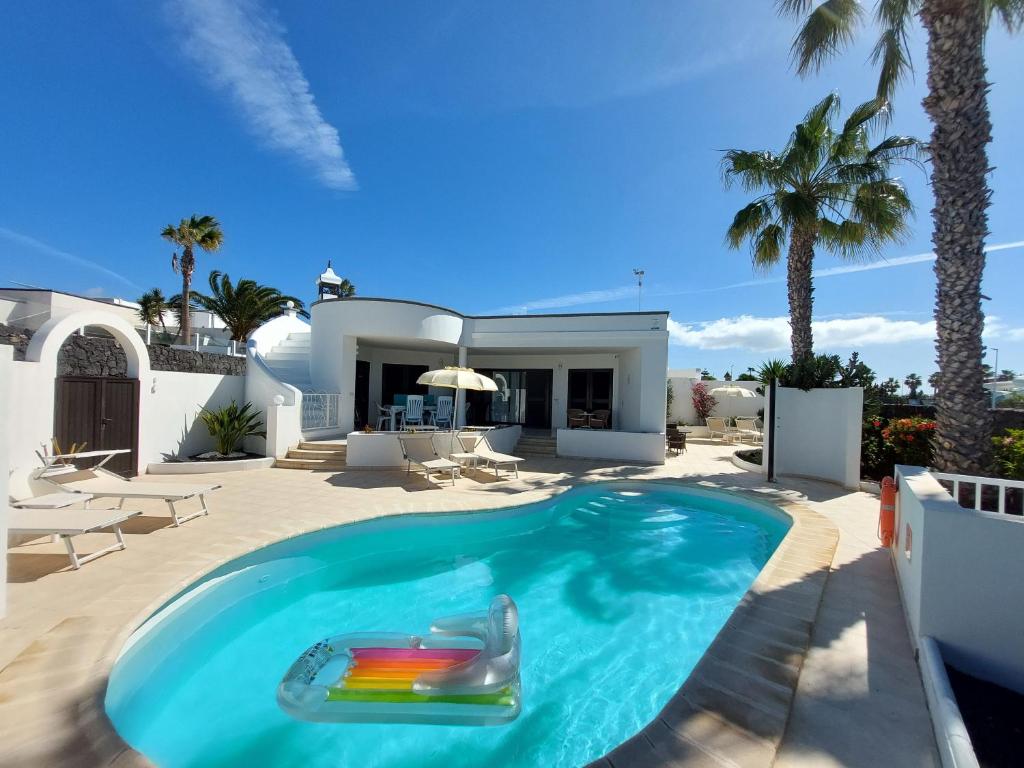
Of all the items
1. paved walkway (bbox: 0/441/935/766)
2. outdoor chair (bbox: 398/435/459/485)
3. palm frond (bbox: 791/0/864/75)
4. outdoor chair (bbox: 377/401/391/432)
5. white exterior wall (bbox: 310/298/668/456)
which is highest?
palm frond (bbox: 791/0/864/75)

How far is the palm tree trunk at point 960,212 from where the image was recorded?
6652mm

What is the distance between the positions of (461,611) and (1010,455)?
395 inches

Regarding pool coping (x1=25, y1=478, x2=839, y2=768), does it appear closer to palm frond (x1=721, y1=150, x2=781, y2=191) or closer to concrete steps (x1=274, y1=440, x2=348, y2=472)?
concrete steps (x1=274, y1=440, x2=348, y2=472)

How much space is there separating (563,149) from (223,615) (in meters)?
13.8

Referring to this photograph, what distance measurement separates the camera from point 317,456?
451 inches

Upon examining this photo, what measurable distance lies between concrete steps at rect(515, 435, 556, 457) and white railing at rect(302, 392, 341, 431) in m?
6.34

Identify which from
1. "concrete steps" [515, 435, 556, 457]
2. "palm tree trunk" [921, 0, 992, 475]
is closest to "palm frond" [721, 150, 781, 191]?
"palm tree trunk" [921, 0, 992, 475]

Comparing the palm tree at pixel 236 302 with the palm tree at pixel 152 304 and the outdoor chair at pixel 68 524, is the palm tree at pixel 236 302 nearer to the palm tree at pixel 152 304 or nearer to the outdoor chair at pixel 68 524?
the palm tree at pixel 152 304

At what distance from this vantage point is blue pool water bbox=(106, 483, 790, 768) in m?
3.26

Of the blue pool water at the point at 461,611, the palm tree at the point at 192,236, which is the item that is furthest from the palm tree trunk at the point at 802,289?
the palm tree at the point at 192,236

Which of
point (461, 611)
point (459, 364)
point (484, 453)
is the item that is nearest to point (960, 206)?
point (461, 611)

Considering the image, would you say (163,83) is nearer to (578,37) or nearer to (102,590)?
(578,37)

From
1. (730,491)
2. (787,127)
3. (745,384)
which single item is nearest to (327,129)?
(787,127)

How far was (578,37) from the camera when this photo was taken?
916 centimetres
